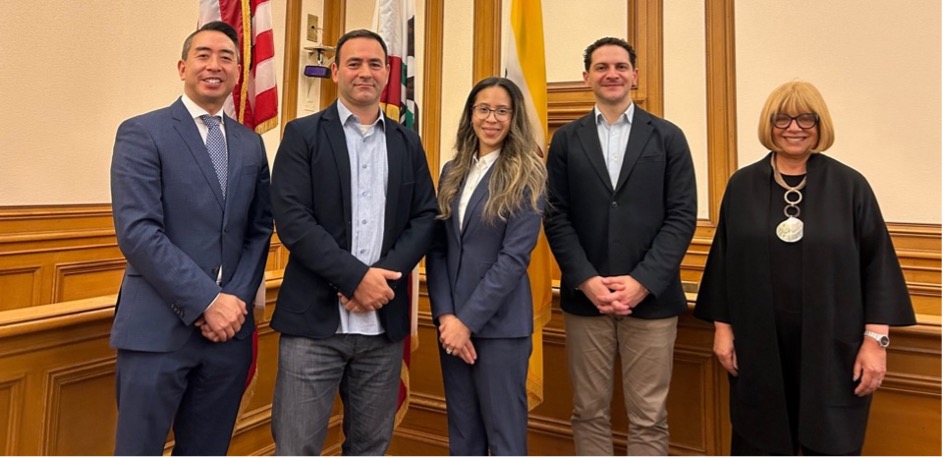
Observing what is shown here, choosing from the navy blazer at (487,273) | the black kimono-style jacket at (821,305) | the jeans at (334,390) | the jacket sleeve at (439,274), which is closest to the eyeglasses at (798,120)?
the black kimono-style jacket at (821,305)

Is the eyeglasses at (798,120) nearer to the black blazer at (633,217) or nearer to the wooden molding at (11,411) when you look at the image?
the black blazer at (633,217)

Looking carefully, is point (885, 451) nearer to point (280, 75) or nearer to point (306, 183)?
point (306, 183)

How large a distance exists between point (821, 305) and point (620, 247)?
58 cm

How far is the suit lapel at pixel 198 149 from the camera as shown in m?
1.52

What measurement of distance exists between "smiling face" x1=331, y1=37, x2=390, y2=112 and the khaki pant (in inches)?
39.4

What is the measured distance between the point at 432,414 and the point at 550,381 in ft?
2.02

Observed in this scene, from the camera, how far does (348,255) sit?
1.56m

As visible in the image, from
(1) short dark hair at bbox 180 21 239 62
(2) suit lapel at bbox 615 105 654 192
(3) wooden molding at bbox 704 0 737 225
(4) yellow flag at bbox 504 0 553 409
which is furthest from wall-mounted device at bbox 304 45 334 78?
(2) suit lapel at bbox 615 105 654 192

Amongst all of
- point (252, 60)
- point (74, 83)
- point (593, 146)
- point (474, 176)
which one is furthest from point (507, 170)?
point (74, 83)

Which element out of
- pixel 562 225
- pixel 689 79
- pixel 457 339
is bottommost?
pixel 457 339

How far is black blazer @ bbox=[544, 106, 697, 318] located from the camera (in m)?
1.83

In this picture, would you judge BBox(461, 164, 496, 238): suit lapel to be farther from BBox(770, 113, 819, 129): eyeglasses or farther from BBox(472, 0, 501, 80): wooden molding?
BBox(472, 0, 501, 80): wooden molding

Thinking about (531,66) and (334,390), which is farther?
(531,66)

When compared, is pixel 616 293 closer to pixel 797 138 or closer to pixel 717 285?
pixel 717 285
